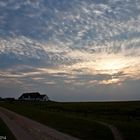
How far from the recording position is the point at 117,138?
23.6 m

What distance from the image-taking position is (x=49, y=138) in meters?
23.0

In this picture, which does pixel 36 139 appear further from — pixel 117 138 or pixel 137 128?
pixel 137 128

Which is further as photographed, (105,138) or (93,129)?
(93,129)

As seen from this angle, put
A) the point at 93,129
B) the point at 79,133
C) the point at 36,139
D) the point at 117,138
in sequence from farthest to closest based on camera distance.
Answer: the point at 93,129, the point at 79,133, the point at 117,138, the point at 36,139

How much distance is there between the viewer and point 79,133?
86.8 feet

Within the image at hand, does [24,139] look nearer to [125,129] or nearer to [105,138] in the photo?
[105,138]

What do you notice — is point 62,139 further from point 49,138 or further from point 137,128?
point 137,128

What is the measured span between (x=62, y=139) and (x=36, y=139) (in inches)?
65.3

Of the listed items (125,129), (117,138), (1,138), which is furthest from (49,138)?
(125,129)

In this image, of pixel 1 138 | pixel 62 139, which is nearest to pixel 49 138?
pixel 62 139

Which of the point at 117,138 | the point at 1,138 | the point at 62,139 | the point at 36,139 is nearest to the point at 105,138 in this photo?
the point at 117,138

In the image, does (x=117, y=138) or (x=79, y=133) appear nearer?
(x=117, y=138)

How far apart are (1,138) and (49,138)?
3001 millimetres

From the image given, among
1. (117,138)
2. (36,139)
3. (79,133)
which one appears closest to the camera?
(36,139)
